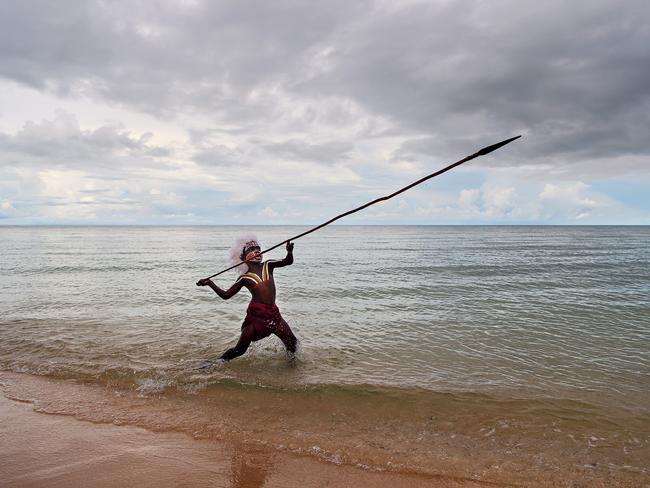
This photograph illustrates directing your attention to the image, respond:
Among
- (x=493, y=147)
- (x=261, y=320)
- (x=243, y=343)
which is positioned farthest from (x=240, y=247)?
(x=493, y=147)

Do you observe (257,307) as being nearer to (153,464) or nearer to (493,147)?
(153,464)

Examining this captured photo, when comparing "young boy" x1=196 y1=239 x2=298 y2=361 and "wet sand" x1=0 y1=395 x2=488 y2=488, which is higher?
"young boy" x1=196 y1=239 x2=298 y2=361

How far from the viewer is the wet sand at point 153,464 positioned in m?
4.09

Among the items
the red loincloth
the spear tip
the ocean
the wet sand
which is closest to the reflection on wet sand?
the wet sand

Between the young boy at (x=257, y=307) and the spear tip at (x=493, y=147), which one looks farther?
the young boy at (x=257, y=307)

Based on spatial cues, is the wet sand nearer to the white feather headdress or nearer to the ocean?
the ocean

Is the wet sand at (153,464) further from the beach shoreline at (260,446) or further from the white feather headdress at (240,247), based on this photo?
the white feather headdress at (240,247)

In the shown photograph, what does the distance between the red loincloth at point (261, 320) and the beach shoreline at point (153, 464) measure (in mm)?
2678

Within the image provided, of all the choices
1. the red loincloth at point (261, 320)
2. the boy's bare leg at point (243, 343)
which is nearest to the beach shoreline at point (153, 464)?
the boy's bare leg at point (243, 343)

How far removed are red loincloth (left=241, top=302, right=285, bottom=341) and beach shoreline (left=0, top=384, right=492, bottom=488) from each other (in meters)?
2.68

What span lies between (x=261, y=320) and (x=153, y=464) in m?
3.47

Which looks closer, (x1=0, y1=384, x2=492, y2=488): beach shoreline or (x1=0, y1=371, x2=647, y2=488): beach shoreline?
(x1=0, y1=384, x2=492, y2=488): beach shoreline

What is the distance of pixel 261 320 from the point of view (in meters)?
7.66

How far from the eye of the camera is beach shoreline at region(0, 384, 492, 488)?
4.10 m
